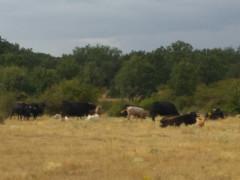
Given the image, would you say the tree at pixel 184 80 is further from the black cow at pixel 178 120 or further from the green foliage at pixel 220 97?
the black cow at pixel 178 120

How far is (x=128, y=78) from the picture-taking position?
93.6 m

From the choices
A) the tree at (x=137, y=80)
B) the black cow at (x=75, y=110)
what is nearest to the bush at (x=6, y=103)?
the black cow at (x=75, y=110)

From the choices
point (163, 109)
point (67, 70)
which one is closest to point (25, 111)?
point (163, 109)

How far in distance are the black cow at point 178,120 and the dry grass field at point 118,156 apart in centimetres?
565

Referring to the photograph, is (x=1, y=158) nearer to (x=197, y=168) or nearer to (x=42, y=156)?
(x=42, y=156)

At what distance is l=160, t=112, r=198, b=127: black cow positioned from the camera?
30211mm

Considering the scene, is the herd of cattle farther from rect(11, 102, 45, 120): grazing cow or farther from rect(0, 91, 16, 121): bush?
rect(0, 91, 16, 121): bush

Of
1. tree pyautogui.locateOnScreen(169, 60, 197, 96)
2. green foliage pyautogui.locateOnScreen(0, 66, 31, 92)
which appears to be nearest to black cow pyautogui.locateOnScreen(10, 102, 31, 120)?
green foliage pyautogui.locateOnScreen(0, 66, 31, 92)

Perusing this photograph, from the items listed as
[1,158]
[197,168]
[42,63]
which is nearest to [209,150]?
[197,168]

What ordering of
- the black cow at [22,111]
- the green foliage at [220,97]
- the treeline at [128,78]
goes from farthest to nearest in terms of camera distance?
the treeline at [128,78], the green foliage at [220,97], the black cow at [22,111]

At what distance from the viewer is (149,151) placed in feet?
A: 58.6

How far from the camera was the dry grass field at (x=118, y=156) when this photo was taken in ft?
45.8

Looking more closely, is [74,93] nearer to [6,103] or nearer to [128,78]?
[6,103]

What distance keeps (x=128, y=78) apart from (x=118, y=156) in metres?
76.9
